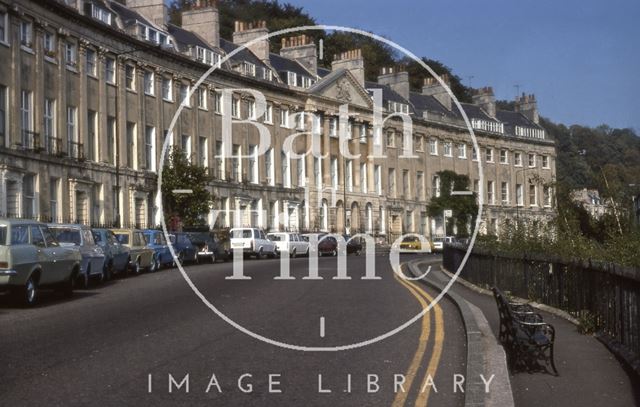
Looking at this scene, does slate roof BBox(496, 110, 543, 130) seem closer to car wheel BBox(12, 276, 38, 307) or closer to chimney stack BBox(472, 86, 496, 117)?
chimney stack BBox(472, 86, 496, 117)

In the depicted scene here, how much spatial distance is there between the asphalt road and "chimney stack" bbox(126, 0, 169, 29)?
43205mm

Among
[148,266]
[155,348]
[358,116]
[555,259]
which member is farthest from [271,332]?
[358,116]

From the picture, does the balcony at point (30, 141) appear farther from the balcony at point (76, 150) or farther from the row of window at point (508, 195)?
the row of window at point (508, 195)

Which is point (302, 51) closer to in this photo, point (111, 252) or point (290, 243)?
point (290, 243)

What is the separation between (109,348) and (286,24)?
290ft

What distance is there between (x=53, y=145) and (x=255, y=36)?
1250 inches

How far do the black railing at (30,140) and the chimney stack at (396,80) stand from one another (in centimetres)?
5579

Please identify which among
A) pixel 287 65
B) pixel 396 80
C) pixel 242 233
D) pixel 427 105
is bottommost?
pixel 242 233

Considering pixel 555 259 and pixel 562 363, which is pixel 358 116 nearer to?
pixel 555 259

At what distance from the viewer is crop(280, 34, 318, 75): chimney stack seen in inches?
3305

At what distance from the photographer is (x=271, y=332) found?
601 inches

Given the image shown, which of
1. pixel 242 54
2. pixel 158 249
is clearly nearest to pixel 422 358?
pixel 158 249

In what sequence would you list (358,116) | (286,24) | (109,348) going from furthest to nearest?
(286,24), (358,116), (109,348)

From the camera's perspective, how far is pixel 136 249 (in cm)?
3391
